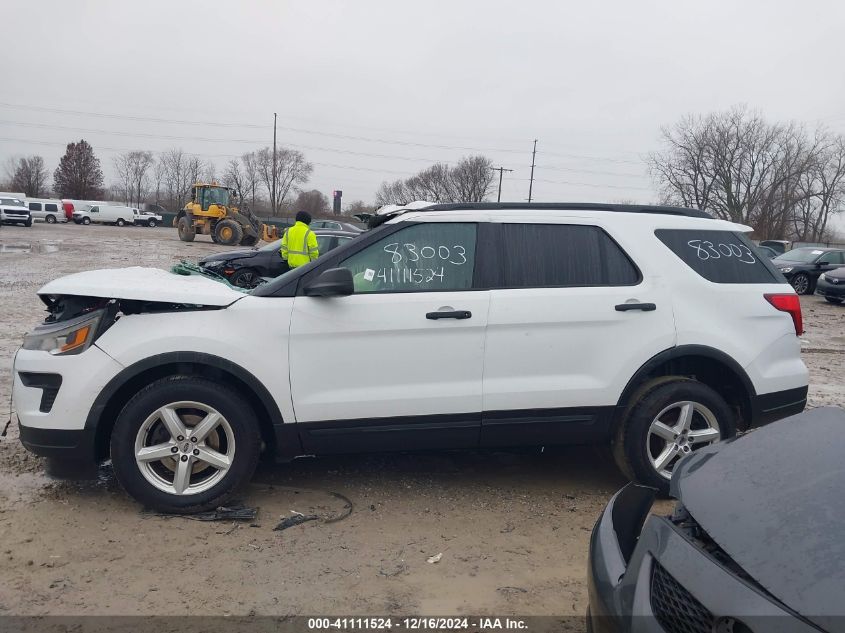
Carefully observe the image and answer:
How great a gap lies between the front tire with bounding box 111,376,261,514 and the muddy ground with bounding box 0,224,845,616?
0.17 metres

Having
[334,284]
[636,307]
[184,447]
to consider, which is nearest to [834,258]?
[636,307]

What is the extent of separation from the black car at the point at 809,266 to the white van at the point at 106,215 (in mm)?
51733

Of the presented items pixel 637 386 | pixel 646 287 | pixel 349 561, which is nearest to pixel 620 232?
pixel 646 287

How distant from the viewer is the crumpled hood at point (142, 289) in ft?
12.5

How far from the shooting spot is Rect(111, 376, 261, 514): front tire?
3.75 m

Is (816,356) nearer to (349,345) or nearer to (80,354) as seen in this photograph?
(349,345)

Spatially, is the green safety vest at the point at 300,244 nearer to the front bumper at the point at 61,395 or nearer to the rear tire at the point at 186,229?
the front bumper at the point at 61,395

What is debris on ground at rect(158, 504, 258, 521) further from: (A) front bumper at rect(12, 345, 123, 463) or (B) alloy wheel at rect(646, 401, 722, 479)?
(B) alloy wheel at rect(646, 401, 722, 479)

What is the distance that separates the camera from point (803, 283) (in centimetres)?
2023

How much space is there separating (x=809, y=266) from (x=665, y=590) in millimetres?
21315

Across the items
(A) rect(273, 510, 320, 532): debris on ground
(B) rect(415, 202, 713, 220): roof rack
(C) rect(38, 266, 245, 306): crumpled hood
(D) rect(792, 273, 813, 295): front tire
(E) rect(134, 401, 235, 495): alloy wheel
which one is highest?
(B) rect(415, 202, 713, 220): roof rack

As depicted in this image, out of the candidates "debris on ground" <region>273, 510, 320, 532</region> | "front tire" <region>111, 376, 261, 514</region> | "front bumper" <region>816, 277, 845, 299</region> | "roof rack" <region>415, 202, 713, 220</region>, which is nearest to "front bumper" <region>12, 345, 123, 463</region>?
"front tire" <region>111, 376, 261, 514</region>

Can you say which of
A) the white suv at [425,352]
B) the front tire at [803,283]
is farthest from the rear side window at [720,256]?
the front tire at [803,283]

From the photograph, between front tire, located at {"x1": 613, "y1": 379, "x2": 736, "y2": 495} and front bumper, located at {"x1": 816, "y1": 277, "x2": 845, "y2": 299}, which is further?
front bumper, located at {"x1": 816, "y1": 277, "x2": 845, "y2": 299}
